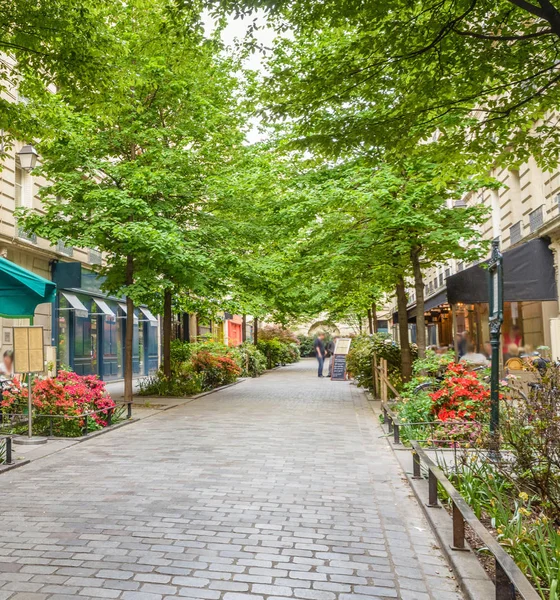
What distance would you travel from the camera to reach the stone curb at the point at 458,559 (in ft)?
12.1

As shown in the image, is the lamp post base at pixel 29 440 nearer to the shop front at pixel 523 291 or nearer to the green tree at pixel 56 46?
the green tree at pixel 56 46

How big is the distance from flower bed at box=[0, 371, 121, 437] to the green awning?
6.55 ft

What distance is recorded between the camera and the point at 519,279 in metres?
13.0

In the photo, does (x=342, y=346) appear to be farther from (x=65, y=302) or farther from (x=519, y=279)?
(x=519, y=279)

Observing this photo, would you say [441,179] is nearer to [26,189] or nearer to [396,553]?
[396,553]

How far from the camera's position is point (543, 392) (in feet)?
16.5

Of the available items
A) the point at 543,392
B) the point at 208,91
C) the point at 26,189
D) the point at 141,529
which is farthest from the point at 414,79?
the point at 26,189

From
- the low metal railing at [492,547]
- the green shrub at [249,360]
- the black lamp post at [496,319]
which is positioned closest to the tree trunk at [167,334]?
the green shrub at [249,360]

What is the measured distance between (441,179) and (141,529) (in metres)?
5.73

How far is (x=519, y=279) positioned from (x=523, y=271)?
0.24 meters

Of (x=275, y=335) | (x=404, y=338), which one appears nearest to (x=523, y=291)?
(x=404, y=338)

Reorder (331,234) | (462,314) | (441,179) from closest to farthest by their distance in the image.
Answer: (441,179)
(331,234)
(462,314)

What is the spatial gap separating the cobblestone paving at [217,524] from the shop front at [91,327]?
10.3 m

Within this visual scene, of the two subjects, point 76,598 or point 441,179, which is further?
point 441,179
